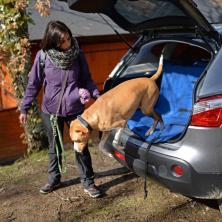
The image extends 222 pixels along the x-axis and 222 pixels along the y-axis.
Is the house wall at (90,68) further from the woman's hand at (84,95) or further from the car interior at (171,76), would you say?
the woman's hand at (84,95)

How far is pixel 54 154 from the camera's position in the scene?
4363 millimetres

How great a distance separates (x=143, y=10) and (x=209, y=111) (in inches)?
45.8

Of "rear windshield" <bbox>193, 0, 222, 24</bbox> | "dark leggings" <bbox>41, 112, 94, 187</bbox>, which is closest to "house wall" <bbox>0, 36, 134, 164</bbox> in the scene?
"rear windshield" <bbox>193, 0, 222, 24</bbox>

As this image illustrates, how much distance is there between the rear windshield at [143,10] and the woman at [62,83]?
0.55 metres

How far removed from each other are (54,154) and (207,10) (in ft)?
20.8

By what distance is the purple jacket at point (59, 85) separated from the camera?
4047 millimetres

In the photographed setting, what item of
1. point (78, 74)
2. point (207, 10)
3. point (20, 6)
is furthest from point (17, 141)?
point (207, 10)

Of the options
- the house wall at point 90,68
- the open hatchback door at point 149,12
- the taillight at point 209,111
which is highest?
the open hatchback door at point 149,12

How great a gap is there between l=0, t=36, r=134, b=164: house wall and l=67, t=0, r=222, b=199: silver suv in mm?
2998

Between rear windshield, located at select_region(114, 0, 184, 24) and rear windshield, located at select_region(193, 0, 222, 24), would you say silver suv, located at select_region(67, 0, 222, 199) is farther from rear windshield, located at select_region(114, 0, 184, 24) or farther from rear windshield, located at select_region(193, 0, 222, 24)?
rear windshield, located at select_region(193, 0, 222, 24)

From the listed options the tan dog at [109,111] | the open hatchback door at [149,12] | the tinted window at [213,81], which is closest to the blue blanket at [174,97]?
the tan dog at [109,111]

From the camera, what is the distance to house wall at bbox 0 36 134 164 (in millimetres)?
7562

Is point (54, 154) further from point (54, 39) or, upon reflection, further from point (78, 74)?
point (54, 39)

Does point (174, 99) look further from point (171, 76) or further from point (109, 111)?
point (109, 111)
